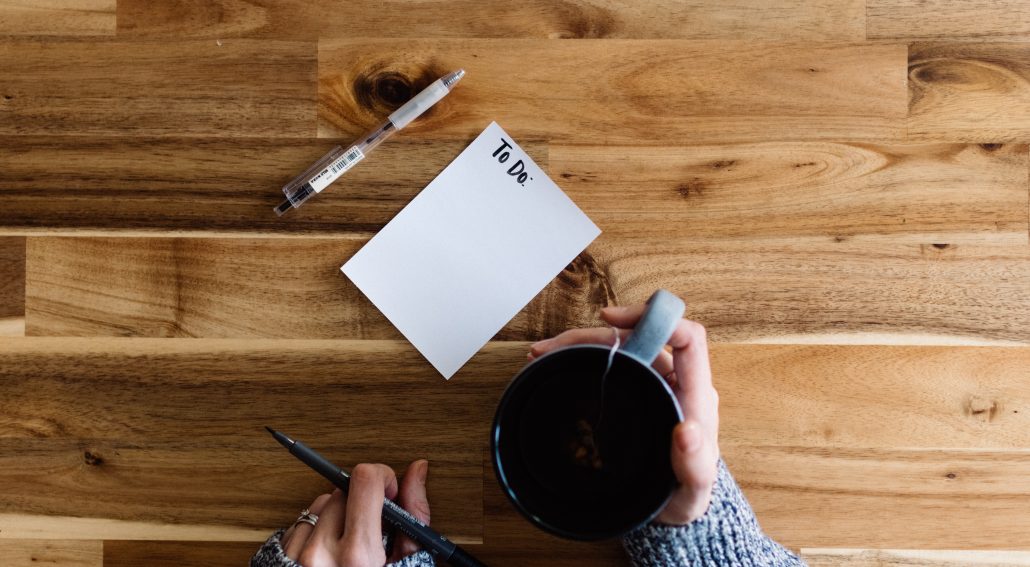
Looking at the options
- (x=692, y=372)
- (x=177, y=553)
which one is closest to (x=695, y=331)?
(x=692, y=372)

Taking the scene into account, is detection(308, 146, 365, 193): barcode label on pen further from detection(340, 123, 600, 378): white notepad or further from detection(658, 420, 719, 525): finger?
detection(658, 420, 719, 525): finger

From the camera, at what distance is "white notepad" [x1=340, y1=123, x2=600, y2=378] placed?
842 millimetres

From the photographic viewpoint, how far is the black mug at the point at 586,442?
59cm

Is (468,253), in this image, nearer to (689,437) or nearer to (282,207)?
(282,207)

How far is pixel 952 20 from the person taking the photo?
854 mm

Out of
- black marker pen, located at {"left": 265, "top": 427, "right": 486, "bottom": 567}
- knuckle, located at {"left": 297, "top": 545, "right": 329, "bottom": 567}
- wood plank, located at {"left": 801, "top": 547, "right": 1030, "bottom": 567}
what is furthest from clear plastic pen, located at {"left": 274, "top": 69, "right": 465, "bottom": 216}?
wood plank, located at {"left": 801, "top": 547, "right": 1030, "bottom": 567}

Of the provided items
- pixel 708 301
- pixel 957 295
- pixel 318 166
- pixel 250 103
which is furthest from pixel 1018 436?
pixel 250 103

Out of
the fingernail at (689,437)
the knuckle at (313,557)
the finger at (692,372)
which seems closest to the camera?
→ the fingernail at (689,437)

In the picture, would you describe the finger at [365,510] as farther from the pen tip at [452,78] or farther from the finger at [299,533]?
the pen tip at [452,78]

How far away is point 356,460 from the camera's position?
0.85m

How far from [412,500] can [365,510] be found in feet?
0.18

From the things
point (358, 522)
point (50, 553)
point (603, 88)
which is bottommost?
point (50, 553)

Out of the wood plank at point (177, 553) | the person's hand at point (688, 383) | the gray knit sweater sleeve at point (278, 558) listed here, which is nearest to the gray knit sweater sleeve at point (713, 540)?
the person's hand at point (688, 383)

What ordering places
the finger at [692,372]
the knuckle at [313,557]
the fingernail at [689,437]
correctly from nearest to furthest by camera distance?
1. the fingernail at [689,437]
2. the finger at [692,372]
3. the knuckle at [313,557]
